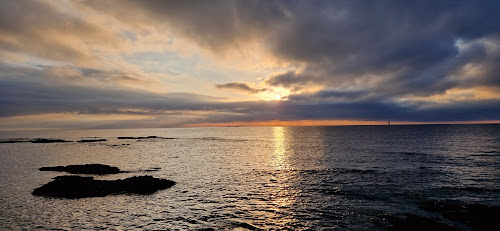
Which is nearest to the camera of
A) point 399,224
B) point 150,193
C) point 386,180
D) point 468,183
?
point 399,224

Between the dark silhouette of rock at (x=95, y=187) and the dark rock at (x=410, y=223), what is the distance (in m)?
28.1

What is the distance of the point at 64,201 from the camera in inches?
1156

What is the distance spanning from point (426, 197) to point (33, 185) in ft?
177

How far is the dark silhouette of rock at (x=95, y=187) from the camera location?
3216 cm

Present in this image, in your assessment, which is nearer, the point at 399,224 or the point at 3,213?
the point at 399,224

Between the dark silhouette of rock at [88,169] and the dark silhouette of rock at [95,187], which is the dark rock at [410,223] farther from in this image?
the dark silhouette of rock at [88,169]

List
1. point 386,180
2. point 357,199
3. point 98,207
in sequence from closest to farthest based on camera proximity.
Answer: point 98,207 < point 357,199 < point 386,180

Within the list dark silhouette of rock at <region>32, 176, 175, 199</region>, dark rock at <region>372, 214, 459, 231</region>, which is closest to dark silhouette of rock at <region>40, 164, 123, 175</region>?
dark silhouette of rock at <region>32, 176, 175, 199</region>

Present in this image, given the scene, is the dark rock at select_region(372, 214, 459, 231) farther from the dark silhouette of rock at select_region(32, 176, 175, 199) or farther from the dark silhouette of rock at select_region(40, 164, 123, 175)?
the dark silhouette of rock at select_region(40, 164, 123, 175)

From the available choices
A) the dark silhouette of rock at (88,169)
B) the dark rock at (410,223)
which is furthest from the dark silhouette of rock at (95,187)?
the dark rock at (410,223)

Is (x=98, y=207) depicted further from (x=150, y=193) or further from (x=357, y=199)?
(x=357, y=199)

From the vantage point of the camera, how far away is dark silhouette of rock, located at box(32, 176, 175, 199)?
32156 mm

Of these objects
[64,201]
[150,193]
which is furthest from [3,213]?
[150,193]

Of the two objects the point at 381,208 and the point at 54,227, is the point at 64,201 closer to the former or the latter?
the point at 54,227
